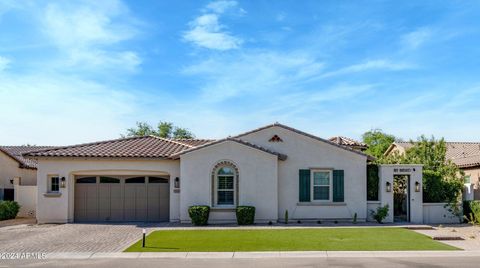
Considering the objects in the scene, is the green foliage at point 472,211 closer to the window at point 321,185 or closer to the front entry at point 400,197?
the front entry at point 400,197

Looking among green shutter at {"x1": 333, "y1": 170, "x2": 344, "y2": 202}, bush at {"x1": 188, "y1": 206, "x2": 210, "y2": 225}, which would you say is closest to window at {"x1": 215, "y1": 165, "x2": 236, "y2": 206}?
bush at {"x1": 188, "y1": 206, "x2": 210, "y2": 225}

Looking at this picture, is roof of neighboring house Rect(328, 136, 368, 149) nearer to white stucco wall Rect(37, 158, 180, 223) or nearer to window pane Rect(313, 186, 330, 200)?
window pane Rect(313, 186, 330, 200)

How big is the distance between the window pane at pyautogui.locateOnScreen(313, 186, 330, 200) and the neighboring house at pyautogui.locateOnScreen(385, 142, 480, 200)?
8.43 metres

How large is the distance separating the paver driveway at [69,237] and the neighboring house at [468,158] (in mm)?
17960

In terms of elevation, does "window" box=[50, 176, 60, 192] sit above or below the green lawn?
above

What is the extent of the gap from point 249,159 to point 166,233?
5761 mm

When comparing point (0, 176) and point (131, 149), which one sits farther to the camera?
point (0, 176)

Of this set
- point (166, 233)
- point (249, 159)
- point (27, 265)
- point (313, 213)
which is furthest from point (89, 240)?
point (313, 213)

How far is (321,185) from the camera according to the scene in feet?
78.3

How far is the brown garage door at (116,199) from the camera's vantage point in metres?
23.9

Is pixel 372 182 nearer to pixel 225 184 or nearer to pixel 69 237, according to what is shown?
pixel 225 184

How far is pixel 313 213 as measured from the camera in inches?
926

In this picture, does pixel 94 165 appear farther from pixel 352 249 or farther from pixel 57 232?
pixel 352 249

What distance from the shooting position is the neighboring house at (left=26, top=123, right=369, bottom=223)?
23078 millimetres
